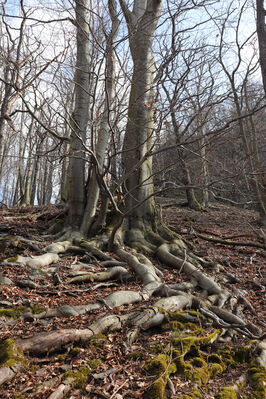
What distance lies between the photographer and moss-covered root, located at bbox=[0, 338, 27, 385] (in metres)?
2.02

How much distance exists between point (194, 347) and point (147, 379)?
2.52ft

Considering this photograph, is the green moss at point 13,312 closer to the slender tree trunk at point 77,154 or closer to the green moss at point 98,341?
the green moss at point 98,341

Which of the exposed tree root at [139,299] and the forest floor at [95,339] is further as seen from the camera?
the exposed tree root at [139,299]

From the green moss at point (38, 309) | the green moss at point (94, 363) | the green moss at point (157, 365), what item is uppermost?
the green moss at point (38, 309)

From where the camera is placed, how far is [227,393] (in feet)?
7.51

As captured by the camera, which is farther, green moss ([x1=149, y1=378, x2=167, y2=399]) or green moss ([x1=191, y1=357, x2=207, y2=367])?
green moss ([x1=191, y1=357, x2=207, y2=367])

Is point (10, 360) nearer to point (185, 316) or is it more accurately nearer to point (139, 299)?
point (139, 299)

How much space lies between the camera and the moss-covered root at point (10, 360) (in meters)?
2.02

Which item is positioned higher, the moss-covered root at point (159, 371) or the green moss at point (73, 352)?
the green moss at point (73, 352)

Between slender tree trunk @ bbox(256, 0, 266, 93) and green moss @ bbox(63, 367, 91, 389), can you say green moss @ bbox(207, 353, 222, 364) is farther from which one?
slender tree trunk @ bbox(256, 0, 266, 93)

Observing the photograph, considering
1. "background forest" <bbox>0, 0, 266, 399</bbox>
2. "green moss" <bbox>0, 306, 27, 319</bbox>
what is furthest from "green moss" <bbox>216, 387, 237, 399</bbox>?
"green moss" <bbox>0, 306, 27, 319</bbox>

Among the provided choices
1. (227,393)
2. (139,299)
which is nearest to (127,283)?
(139,299)

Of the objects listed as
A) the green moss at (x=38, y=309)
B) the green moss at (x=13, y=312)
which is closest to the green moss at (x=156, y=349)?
the green moss at (x=38, y=309)

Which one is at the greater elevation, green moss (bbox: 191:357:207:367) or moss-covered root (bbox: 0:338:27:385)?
moss-covered root (bbox: 0:338:27:385)
